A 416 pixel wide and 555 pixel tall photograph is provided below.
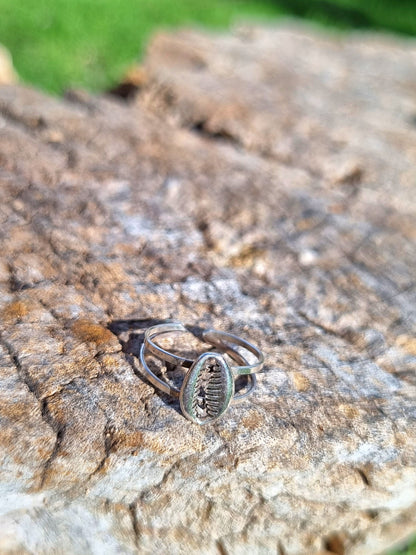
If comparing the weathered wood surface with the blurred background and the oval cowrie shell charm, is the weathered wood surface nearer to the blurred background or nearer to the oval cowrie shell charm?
the oval cowrie shell charm

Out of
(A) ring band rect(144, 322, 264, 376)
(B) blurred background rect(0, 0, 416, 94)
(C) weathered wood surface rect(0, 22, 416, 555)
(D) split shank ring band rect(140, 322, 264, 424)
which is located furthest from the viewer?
(B) blurred background rect(0, 0, 416, 94)

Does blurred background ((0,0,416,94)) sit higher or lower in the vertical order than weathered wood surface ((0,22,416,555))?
lower

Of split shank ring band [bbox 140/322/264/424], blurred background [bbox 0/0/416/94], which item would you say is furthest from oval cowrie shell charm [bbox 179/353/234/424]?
blurred background [bbox 0/0/416/94]

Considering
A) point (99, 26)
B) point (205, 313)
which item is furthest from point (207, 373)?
point (99, 26)

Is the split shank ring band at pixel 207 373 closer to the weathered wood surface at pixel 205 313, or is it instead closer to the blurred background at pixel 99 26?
the weathered wood surface at pixel 205 313

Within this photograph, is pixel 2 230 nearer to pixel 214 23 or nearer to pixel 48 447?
pixel 48 447

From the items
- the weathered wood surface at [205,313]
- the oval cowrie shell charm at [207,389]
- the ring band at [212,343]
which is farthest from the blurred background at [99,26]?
the oval cowrie shell charm at [207,389]
